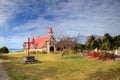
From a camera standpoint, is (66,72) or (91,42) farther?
(91,42)

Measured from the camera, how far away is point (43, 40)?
6481cm

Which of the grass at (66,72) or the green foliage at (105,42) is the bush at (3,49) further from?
the grass at (66,72)

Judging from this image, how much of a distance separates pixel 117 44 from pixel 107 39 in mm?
4688

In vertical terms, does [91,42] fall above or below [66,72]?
above

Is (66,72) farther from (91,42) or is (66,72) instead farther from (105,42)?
(91,42)

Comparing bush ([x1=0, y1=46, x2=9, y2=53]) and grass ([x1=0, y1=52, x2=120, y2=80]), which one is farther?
bush ([x1=0, y1=46, x2=9, y2=53])

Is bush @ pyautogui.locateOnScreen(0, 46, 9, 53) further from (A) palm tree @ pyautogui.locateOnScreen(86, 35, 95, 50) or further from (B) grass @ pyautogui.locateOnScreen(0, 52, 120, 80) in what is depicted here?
(B) grass @ pyautogui.locateOnScreen(0, 52, 120, 80)

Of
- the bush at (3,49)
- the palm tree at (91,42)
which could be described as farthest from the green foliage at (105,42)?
the bush at (3,49)

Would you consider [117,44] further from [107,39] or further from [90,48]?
[90,48]

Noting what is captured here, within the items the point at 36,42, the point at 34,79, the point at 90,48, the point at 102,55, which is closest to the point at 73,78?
the point at 34,79

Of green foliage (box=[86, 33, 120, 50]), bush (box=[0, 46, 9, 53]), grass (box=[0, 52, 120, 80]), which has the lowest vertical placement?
grass (box=[0, 52, 120, 80])

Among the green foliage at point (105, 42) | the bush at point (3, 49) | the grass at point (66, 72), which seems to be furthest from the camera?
the bush at point (3, 49)

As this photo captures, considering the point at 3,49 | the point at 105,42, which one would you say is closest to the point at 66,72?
the point at 105,42

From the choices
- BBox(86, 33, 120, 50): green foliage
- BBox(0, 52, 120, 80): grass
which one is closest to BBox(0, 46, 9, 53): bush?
BBox(86, 33, 120, 50): green foliage
